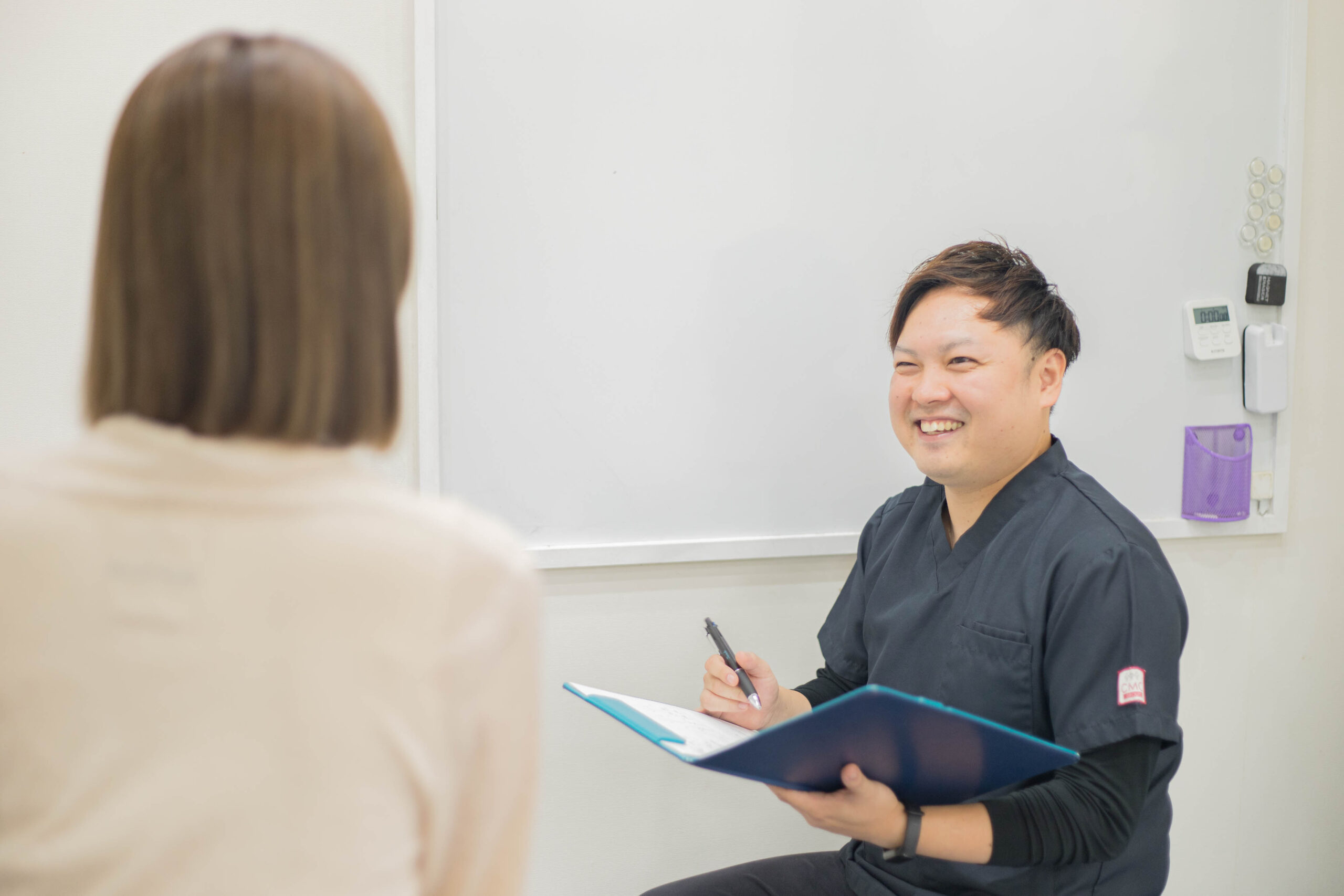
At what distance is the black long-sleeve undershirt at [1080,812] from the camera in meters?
0.98

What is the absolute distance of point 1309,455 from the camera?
1829 millimetres

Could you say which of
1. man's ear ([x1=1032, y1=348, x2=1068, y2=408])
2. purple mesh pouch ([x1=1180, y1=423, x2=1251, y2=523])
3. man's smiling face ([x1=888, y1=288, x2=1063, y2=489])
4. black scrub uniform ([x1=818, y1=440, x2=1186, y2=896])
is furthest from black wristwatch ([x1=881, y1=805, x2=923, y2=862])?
purple mesh pouch ([x1=1180, y1=423, x2=1251, y2=523])

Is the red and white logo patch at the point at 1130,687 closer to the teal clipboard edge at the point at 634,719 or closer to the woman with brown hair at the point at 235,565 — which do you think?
the teal clipboard edge at the point at 634,719

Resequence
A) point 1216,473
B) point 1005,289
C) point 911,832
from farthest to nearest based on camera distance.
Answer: point 1216,473
point 1005,289
point 911,832

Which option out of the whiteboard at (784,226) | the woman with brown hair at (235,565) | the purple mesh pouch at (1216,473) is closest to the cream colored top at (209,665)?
the woman with brown hair at (235,565)

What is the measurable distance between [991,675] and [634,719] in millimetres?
422

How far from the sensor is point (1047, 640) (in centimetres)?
106

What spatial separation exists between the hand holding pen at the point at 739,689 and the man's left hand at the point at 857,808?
25cm

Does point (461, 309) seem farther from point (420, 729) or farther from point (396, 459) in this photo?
point (420, 729)

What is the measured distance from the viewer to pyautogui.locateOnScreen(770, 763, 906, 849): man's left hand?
3.05 ft

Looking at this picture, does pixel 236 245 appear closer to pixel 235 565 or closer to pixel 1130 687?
pixel 235 565

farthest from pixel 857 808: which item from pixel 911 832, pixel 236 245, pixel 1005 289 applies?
pixel 236 245

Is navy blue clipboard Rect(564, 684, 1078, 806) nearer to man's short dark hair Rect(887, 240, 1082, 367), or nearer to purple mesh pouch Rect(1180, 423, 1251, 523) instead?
man's short dark hair Rect(887, 240, 1082, 367)

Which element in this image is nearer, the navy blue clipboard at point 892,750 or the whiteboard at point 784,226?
the navy blue clipboard at point 892,750
